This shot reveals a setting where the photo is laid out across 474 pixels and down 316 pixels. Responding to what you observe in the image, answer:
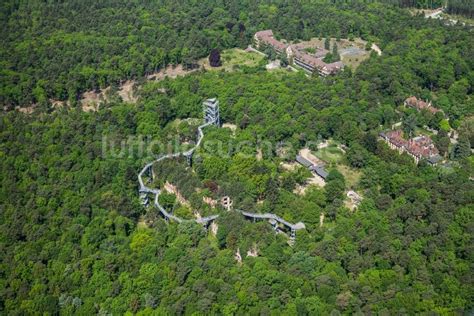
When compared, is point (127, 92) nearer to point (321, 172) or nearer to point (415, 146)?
point (321, 172)

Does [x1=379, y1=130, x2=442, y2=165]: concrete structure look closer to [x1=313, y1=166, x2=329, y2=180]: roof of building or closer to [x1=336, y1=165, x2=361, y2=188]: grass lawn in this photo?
[x1=336, y1=165, x2=361, y2=188]: grass lawn

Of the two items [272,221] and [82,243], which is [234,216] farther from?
[82,243]

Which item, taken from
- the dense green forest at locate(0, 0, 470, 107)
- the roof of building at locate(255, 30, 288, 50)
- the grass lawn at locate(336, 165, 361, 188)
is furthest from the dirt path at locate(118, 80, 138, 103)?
the grass lawn at locate(336, 165, 361, 188)

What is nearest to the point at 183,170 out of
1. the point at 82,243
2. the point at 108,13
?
the point at 82,243

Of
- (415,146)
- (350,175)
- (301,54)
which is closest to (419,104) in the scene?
(415,146)

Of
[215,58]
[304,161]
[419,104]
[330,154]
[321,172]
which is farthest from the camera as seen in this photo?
[215,58]

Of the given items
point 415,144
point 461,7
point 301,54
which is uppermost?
point 415,144
